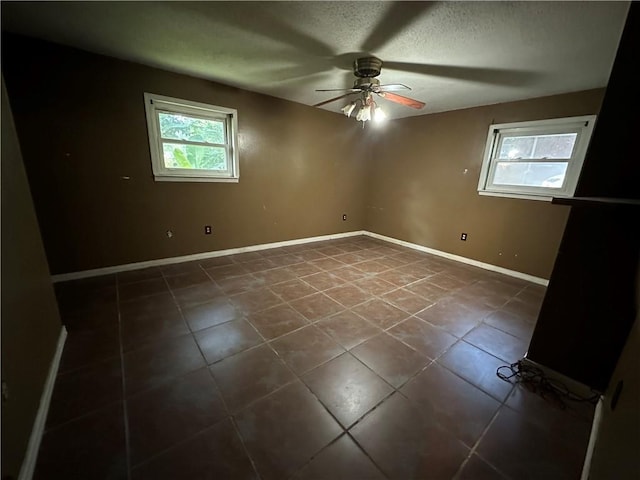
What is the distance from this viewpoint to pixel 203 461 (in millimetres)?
1108

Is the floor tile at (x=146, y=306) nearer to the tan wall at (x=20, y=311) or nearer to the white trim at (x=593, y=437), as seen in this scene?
the tan wall at (x=20, y=311)

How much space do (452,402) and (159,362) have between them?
6.07 feet

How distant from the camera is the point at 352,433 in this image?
1.26 metres

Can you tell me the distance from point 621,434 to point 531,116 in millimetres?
3634

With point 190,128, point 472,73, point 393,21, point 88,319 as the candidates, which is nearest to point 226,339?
point 88,319

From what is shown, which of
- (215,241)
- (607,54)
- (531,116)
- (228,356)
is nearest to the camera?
(228,356)

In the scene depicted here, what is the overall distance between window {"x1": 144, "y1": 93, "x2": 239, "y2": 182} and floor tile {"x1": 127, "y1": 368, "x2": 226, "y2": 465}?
257cm

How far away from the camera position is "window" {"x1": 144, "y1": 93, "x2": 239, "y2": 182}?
3.02 m

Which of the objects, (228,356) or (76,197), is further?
(76,197)

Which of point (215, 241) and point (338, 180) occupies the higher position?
point (338, 180)

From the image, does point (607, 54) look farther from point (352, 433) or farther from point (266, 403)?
point (266, 403)

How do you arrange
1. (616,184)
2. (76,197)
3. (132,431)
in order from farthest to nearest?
1. (76,197)
2. (616,184)
3. (132,431)

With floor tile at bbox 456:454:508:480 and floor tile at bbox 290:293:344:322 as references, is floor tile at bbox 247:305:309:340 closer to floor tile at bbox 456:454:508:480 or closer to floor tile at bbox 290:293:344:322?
floor tile at bbox 290:293:344:322

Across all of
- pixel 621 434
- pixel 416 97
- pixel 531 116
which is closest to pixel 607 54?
pixel 531 116
